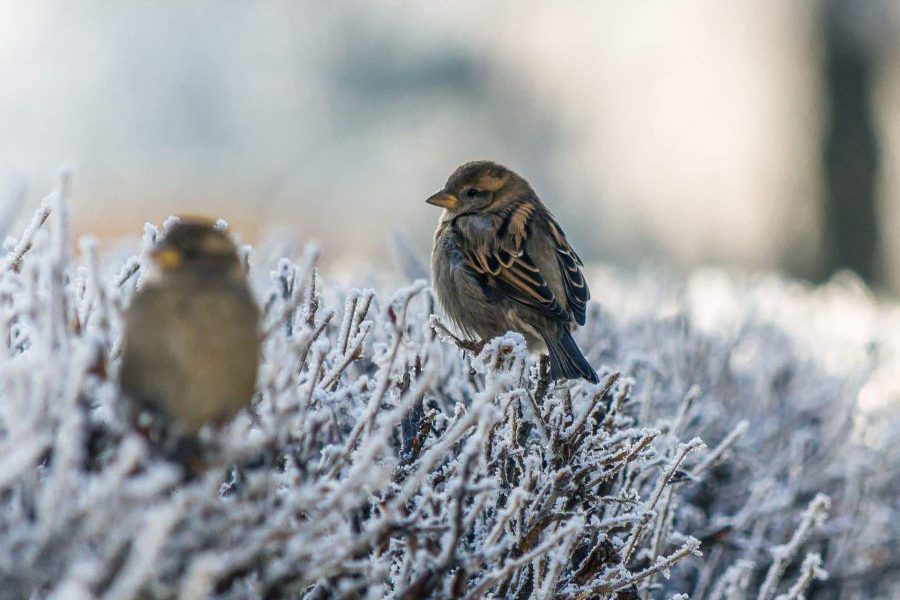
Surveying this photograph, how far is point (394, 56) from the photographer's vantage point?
901 inches

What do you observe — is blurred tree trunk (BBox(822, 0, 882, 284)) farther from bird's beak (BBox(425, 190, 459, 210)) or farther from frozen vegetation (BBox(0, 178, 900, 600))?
bird's beak (BBox(425, 190, 459, 210))

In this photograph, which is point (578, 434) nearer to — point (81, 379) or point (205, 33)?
point (81, 379)

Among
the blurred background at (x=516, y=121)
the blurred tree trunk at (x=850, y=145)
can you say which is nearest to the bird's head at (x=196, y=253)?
the blurred background at (x=516, y=121)

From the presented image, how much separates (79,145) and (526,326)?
20945 millimetres

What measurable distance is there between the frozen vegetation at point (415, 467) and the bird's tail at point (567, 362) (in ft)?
0.26

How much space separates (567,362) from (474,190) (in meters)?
1.20

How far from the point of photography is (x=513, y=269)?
389 cm

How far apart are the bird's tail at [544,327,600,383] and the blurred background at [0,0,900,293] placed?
10.7 meters

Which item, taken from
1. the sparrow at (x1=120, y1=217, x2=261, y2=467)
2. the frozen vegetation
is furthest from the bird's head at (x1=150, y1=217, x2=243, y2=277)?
the frozen vegetation

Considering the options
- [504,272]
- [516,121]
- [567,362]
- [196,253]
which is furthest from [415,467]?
[516,121]

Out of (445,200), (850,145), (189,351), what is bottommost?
(189,351)

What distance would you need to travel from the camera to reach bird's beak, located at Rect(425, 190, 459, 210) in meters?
4.23

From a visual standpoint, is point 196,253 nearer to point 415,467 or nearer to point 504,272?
point 415,467

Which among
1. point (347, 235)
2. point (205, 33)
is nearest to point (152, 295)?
point (347, 235)
